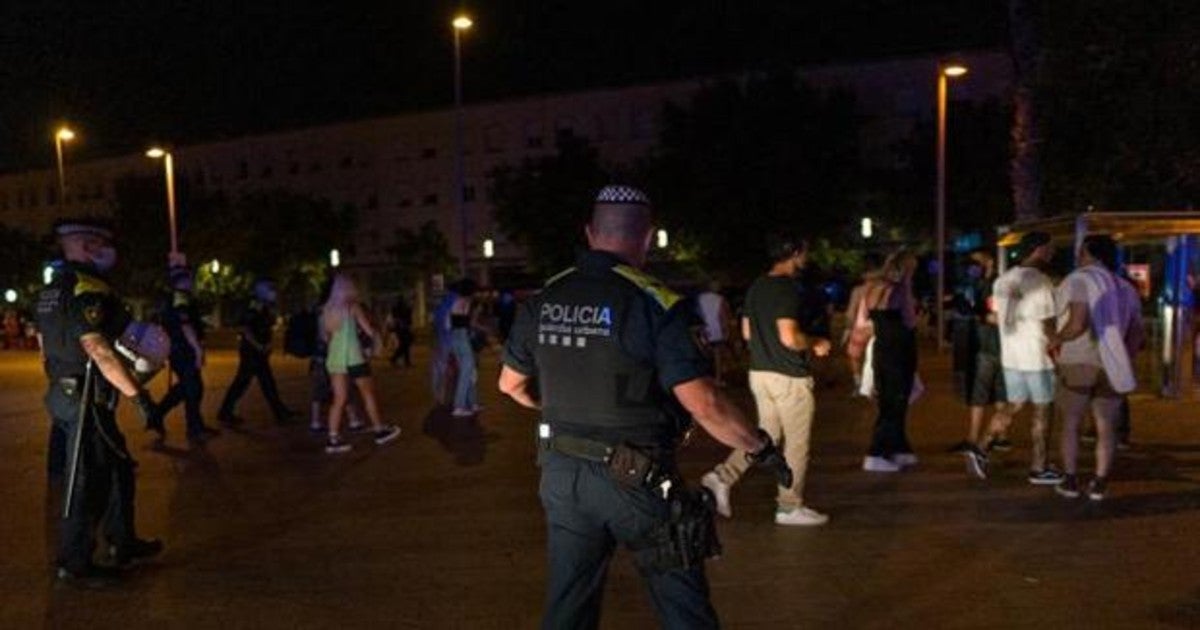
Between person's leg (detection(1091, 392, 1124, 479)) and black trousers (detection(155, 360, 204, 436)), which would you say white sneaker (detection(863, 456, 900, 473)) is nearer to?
person's leg (detection(1091, 392, 1124, 479))

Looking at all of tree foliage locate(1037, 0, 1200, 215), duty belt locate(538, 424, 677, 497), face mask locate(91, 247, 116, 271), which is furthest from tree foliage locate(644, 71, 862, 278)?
duty belt locate(538, 424, 677, 497)

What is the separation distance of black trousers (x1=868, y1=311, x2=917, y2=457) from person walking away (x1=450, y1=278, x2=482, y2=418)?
537cm

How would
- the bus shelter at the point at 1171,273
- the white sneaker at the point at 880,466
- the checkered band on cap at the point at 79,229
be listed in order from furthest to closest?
1. the bus shelter at the point at 1171,273
2. the white sneaker at the point at 880,466
3. the checkered band on cap at the point at 79,229

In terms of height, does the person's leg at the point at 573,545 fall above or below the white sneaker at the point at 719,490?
above

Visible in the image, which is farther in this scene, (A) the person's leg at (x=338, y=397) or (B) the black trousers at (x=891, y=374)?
(A) the person's leg at (x=338, y=397)

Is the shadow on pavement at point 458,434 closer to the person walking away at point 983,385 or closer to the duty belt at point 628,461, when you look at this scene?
the person walking away at point 983,385

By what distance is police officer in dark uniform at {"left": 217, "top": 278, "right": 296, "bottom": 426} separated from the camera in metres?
12.8

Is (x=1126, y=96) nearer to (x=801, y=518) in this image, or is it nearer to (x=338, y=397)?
(x=801, y=518)

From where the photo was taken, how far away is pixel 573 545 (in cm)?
388

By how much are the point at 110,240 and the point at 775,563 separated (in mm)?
4034

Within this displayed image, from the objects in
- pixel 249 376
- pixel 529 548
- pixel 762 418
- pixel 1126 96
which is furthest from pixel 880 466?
pixel 1126 96

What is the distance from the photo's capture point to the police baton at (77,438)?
5.97 m

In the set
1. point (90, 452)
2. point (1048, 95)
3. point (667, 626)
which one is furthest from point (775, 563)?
point (1048, 95)

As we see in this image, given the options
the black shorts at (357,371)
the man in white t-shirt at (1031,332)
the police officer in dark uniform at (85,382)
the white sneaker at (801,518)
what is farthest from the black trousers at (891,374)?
the police officer in dark uniform at (85,382)
